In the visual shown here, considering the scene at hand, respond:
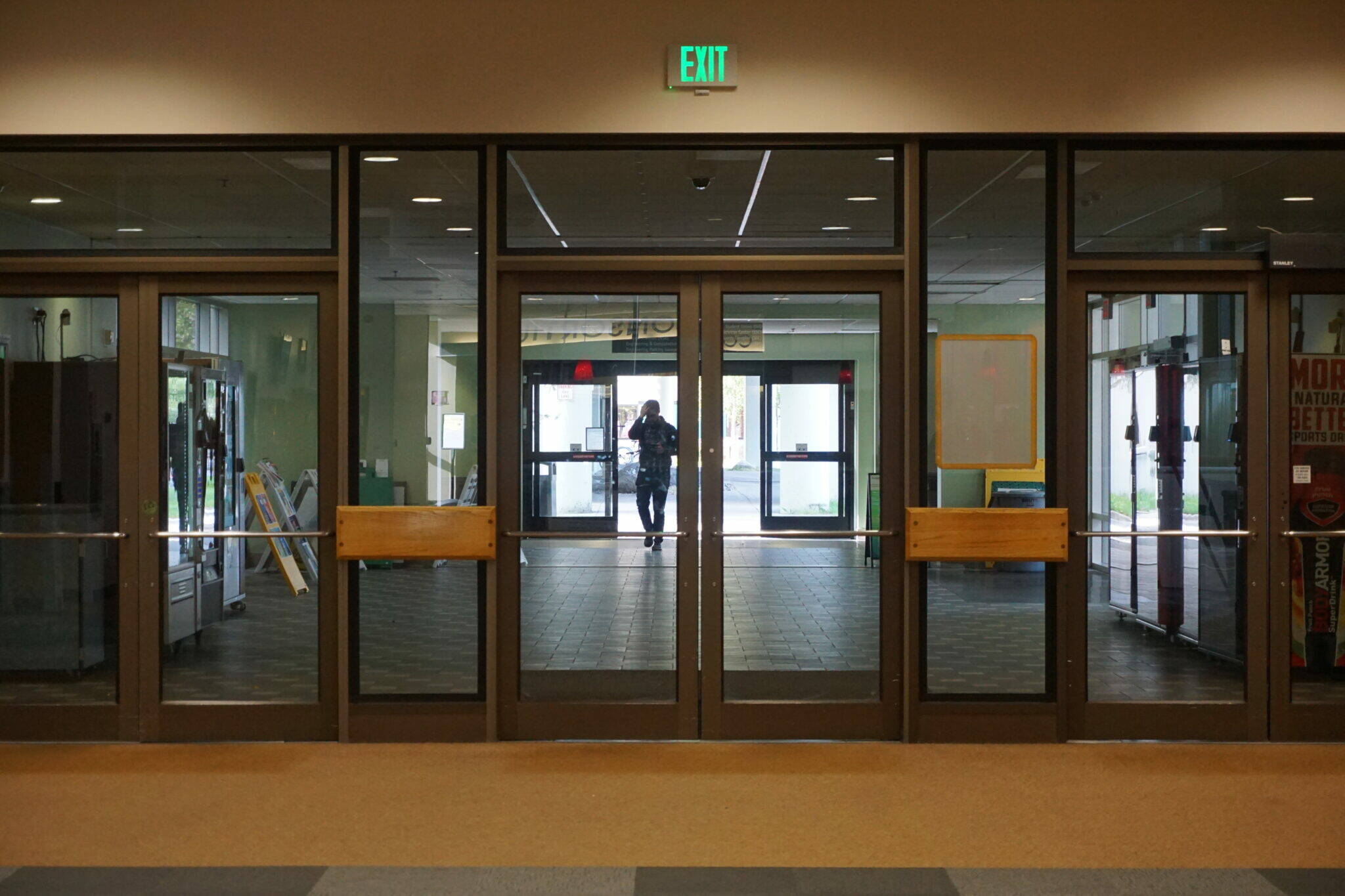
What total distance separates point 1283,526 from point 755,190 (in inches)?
129

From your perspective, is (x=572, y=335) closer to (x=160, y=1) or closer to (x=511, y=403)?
(x=511, y=403)

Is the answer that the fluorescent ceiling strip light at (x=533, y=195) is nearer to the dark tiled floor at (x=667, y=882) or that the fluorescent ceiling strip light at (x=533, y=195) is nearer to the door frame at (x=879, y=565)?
the door frame at (x=879, y=565)

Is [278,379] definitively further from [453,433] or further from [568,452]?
[568,452]

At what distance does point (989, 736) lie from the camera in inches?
210

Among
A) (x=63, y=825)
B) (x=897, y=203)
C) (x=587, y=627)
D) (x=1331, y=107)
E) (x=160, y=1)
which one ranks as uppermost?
(x=160, y=1)

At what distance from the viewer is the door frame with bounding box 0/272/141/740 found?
17.7 ft

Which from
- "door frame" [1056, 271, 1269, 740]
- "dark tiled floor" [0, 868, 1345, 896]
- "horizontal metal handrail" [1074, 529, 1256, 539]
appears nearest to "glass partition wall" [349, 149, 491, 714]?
"dark tiled floor" [0, 868, 1345, 896]

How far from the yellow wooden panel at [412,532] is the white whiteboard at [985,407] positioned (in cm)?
234

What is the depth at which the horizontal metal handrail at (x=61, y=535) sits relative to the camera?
5.43 meters

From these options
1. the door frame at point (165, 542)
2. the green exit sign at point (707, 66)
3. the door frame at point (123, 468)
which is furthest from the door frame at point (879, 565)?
the door frame at point (123, 468)

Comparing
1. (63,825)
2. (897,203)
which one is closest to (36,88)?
(63,825)

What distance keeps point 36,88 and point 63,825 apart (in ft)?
11.3

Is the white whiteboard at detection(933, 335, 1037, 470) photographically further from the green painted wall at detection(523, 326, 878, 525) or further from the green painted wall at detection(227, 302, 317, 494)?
the green painted wall at detection(227, 302, 317, 494)

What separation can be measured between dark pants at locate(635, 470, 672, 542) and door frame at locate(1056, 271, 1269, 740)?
6.57 feet
